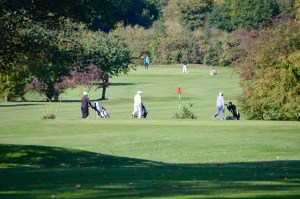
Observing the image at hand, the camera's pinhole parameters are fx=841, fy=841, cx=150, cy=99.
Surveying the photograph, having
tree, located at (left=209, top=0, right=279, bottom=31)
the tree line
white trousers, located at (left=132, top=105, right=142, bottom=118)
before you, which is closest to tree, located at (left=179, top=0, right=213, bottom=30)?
the tree line

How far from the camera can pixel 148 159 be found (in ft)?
87.1

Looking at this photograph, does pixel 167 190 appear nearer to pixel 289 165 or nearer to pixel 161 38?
pixel 289 165

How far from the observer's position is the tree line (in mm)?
24438

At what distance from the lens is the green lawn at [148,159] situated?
14672 mm

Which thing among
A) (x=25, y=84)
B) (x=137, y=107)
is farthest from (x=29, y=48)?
(x=25, y=84)

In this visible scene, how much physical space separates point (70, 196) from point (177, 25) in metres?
115

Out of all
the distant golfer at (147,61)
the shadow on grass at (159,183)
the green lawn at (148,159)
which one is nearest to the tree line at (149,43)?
the distant golfer at (147,61)

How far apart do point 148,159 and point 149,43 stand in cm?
9177

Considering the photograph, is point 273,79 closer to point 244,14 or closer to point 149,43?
point 149,43

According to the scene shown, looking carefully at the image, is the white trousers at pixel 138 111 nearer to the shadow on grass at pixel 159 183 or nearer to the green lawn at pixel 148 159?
the green lawn at pixel 148 159

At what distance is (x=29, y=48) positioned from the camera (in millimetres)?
24625

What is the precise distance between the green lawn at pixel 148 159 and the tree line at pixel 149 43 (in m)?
2.92

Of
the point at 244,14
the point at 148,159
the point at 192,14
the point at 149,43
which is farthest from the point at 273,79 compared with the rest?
the point at 192,14

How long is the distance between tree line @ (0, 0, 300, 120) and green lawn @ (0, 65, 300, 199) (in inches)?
115
